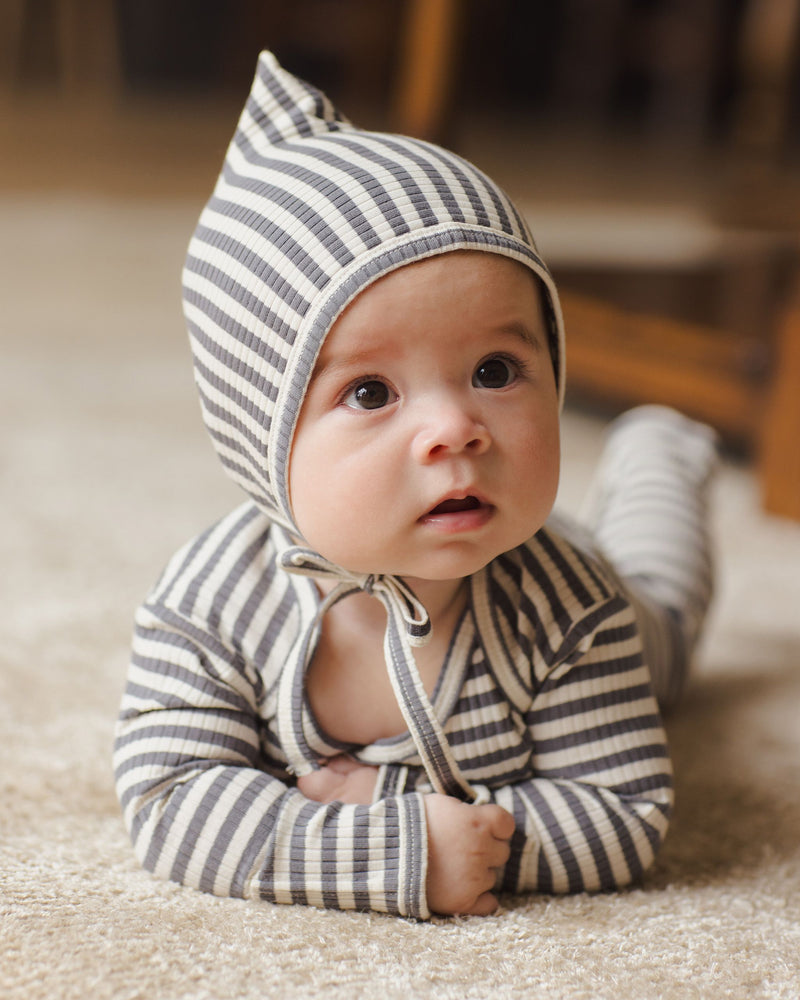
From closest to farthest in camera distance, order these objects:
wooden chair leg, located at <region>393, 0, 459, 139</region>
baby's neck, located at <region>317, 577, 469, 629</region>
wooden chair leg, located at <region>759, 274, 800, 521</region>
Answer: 1. baby's neck, located at <region>317, 577, 469, 629</region>
2. wooden chair leg, located at <region>759, 274, 800, 521</region>
3. wooden chair leg, located at <region>393, 0, 459, 139</region>

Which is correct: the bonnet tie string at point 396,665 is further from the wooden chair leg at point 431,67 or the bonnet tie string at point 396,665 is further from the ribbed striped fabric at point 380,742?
the wooden chair leg at point 431,67

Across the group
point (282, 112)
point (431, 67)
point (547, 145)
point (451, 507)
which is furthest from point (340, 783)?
point (547, 145)

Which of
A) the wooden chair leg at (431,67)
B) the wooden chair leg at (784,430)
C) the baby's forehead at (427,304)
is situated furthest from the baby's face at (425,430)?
the wooden chair leg at (431,67)

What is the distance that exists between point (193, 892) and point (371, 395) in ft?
0.82

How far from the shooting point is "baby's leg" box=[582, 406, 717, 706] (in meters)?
0.83

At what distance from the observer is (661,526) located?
92 cm

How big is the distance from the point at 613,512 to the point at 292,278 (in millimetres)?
463

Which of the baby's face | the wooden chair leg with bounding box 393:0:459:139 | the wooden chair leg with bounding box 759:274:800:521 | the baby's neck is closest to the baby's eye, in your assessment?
the baby's face

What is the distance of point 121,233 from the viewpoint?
8.27ft

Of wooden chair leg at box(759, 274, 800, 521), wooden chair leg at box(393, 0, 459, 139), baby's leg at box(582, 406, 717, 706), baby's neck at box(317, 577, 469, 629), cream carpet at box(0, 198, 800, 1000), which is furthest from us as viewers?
wooden chair leg at box(393, 0, 459, 139)

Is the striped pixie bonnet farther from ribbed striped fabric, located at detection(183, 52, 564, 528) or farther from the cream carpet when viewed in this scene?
the cream carpet

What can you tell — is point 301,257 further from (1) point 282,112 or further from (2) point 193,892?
(2) point 193,892

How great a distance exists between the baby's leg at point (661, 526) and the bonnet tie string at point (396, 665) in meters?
0.21

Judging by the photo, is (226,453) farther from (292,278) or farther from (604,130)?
(604,130)
